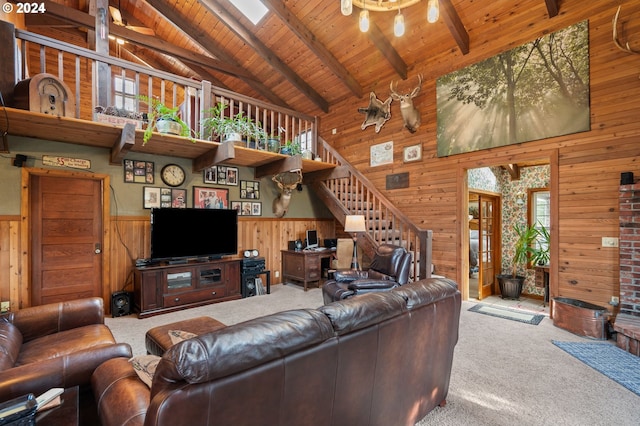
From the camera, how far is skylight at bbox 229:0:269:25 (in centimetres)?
537

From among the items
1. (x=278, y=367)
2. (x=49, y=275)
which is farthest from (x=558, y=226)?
(x=49, y=275)

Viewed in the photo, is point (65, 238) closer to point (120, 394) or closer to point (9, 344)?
point (9, 344)

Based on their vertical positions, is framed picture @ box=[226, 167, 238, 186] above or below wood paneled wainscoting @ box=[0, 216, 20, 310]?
above

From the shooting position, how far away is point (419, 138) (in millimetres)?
5531

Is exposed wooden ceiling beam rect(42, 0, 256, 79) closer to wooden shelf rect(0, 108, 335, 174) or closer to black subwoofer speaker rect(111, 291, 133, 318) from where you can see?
wooden shelf rect(0, 108, 335, 174)

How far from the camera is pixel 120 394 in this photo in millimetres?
1220

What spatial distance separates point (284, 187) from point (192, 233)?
6.19 feet

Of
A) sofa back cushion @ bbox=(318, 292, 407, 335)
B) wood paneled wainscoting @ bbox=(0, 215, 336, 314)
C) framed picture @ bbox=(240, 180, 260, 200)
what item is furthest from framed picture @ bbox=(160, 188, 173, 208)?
sofa back cushion @ bbox=(318, 292, 407, 335)

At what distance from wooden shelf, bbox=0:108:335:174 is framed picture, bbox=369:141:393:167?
62.6 inches

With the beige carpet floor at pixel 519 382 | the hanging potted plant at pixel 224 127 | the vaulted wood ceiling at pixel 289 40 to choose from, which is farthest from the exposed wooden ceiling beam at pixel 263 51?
the beige carpet floor at pixel 519 382

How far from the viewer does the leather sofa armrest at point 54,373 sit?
1.30 m

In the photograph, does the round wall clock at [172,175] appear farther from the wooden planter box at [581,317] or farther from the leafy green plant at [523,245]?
the leafy green plant at [523,245]

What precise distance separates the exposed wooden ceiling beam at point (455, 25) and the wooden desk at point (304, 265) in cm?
423

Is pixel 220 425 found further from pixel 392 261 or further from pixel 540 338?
pixel 540 338
